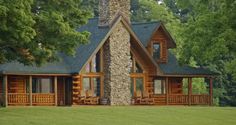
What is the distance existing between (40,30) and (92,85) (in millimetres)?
13665

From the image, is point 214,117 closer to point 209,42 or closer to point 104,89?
point 209,42

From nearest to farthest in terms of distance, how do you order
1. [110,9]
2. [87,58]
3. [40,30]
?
[40,30]
[87,58]
[110,9]

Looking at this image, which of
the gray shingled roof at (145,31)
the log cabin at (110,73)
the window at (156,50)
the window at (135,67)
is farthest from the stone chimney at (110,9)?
the window at (156,50)

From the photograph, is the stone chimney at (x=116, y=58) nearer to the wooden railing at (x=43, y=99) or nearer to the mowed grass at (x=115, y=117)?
the wooden railing at (x=43, y=99)

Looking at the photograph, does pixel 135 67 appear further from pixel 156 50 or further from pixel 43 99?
pixel 43 99

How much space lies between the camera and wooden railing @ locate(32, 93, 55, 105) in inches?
1840

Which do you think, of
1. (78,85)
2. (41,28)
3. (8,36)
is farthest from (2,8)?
(78,85)

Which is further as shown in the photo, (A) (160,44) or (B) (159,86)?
(B) (159,86)

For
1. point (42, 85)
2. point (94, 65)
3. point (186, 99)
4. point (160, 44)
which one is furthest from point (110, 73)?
point (186, 99)

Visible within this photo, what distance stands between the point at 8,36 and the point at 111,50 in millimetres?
16840

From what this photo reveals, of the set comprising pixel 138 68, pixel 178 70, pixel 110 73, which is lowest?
pixel 110 73

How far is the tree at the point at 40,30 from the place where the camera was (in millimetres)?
32094

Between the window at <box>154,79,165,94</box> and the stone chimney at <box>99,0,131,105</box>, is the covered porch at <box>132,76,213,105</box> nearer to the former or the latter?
the window at <box>154,79,165,94</box>

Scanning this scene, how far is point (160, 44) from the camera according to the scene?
53.0 meters
